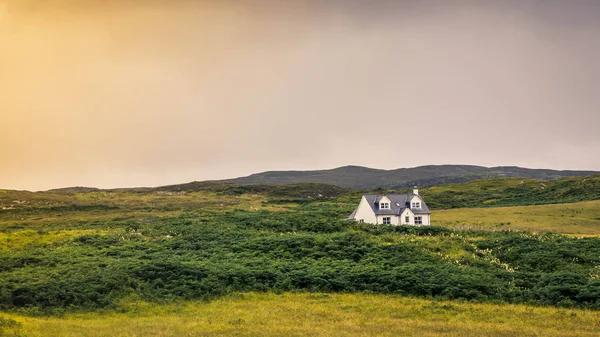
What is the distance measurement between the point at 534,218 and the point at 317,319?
57.6 metres

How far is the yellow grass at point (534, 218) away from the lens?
6825cm

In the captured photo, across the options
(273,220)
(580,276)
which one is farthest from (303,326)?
(273,220)

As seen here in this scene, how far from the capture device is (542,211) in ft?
272

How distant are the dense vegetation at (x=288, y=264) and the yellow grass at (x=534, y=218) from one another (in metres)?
14.3

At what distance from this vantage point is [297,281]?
122 feet

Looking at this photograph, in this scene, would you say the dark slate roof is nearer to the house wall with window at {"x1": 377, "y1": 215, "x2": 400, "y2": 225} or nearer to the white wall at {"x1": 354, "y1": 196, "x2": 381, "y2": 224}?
the house wall with window at {"x1": 377, "y1": 215, "x2": 400, "y2": 225}

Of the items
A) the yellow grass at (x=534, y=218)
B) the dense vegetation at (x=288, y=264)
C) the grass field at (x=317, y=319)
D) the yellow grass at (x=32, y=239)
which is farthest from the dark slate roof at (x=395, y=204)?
the grass field at (x=317, y=319)

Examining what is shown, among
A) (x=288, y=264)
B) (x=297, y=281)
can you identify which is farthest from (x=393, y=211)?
(x=297, y=281)

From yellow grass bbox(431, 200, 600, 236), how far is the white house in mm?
5146

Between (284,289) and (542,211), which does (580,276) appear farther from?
(542,211)

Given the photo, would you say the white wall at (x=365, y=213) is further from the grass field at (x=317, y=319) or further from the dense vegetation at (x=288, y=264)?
the grass field at (x=317, y=319)

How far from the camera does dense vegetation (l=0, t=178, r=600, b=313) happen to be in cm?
3316

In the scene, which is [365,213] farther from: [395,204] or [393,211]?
[395,204]

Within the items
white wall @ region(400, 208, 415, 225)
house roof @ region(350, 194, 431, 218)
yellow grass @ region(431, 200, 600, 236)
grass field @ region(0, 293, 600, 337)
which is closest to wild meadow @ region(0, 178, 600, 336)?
grass field @ region(0, 293, 600, 337)
